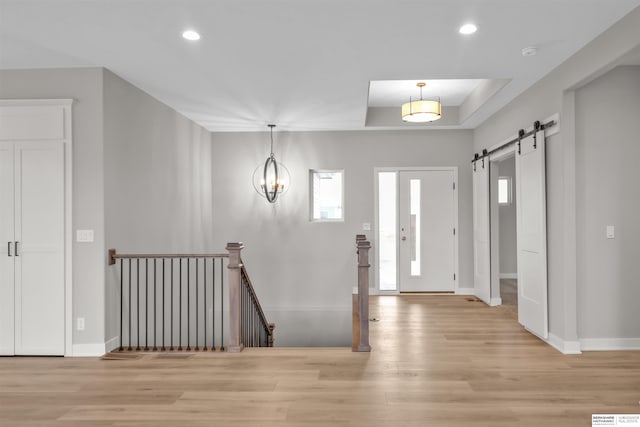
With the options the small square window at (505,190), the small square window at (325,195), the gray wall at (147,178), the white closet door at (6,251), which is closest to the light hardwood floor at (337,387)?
the white closet door at (6,251)

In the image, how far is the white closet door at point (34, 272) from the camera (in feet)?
12.7

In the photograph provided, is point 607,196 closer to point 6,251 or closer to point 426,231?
point 426,231

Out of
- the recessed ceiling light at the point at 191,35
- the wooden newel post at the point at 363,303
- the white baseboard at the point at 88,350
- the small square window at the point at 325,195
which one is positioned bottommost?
the white baseboard at the point at 88,350

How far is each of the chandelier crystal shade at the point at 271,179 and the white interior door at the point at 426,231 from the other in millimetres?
2001

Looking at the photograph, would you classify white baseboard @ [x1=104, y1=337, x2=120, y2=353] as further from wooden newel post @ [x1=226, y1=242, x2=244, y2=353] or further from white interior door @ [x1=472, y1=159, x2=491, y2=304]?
white interior door @ [x1=472, y1=159, x2=491, y2=304]

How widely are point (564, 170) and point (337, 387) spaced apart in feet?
9.46

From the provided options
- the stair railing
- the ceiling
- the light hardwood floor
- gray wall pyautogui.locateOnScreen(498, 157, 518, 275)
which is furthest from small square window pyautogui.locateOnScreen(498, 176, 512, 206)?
the stair railing

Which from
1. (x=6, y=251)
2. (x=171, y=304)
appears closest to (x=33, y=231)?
(x=6, y=251)

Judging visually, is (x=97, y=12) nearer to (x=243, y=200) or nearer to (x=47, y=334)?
(x=47, y=334)

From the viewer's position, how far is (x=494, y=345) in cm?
412

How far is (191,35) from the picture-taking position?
3.22 m

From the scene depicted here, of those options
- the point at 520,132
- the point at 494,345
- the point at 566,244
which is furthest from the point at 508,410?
the point at 520,132

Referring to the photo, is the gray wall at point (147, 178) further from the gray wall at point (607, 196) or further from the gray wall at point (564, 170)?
the gray wall at point (607, 196)

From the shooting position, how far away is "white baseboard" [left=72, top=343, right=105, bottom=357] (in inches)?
152
